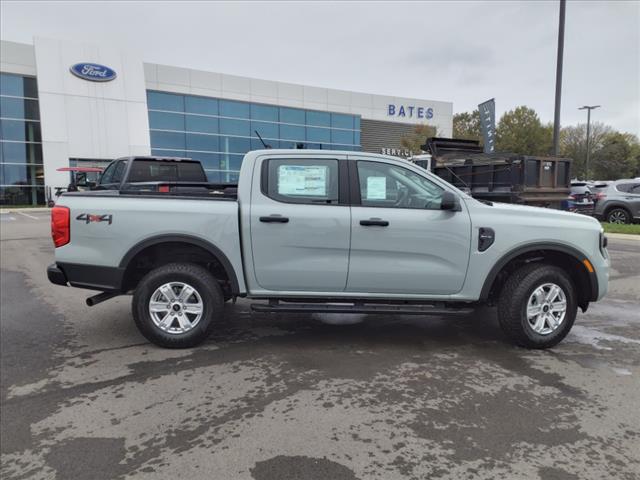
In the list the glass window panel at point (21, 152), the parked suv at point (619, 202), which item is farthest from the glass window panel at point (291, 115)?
the parked suv at point (619, 202)

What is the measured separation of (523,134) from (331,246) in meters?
50.5

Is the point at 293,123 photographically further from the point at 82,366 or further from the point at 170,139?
the point at 82,366

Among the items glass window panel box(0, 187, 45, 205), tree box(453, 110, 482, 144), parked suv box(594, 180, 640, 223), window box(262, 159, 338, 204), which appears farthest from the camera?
tree box(453, 110, 482, 144)

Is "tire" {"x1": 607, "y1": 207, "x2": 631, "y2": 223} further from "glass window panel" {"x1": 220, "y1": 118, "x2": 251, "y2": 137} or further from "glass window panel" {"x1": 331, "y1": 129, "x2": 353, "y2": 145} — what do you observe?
"glass window panel" {"x1": 331, "y1": 129, "x2": 353, "y2": 145}

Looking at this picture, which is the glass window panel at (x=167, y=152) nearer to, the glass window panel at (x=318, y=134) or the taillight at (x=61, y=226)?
the glass window panel at (x=318, y=134)

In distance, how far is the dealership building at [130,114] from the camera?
103 feet

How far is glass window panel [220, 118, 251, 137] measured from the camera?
3725cm

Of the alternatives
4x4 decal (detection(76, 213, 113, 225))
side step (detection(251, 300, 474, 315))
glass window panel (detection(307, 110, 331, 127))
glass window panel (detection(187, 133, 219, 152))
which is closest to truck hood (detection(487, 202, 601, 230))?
side step (detection(251, 300, 474, 315))

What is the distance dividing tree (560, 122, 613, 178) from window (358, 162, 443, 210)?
58.9 metres

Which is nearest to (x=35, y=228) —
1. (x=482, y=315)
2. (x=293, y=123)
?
(x=482, y=315)

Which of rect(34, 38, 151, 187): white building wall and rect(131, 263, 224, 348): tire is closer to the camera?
rect(131, 263, 224, 348): tire

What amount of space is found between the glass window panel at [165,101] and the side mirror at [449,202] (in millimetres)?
34809

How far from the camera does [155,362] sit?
4.45 m

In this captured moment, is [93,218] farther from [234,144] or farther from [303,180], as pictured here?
[234,144]
